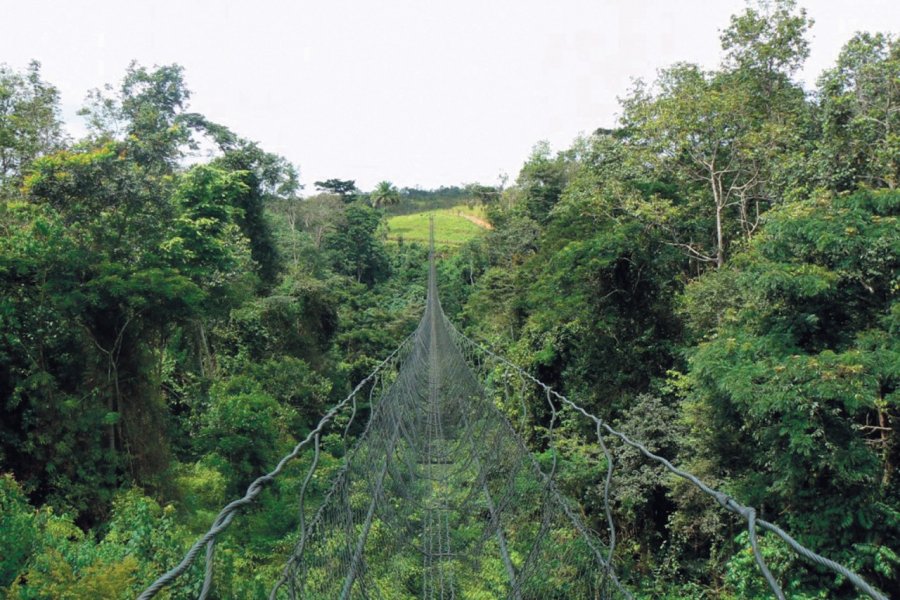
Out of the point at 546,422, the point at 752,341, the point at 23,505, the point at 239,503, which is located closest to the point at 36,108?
the point at 23,505

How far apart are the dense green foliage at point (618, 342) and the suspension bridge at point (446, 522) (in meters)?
1.42

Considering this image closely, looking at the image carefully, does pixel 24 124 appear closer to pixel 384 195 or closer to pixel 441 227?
pixel 384 195

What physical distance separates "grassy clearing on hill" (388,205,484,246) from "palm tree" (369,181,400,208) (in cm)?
171

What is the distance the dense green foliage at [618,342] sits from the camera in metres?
3.56

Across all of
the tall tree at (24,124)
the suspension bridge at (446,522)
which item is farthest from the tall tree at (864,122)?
the tall tree at (24,124)

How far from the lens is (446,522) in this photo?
2.82 meters

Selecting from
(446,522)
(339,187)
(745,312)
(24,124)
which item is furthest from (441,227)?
(446,522)

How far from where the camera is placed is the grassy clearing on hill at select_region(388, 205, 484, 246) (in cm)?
3262

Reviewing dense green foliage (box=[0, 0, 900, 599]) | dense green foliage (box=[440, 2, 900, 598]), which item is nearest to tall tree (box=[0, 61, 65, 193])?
dense green foliage (box=[0, 0, 900, 599])

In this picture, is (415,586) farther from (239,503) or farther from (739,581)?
(739,581)

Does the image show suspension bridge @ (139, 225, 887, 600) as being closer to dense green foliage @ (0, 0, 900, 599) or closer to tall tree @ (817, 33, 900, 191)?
dense green foliage @ (0, 0, 900, 599)

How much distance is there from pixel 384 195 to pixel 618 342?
2454 centimetres

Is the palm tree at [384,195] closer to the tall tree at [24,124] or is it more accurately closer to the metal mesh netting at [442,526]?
the tall tree at [24,124]

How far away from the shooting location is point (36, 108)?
20.5ft
